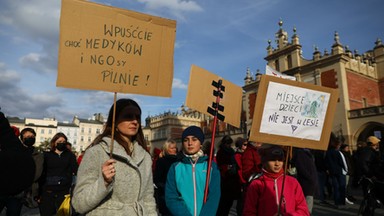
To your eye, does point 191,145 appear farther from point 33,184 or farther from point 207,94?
point 33,184

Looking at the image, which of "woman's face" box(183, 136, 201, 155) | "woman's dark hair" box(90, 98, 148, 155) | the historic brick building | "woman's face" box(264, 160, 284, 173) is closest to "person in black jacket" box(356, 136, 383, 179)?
"woman's face" box(264, 160, 284, 173)

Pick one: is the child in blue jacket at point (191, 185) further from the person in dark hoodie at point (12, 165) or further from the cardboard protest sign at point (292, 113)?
the person in dark hoodie at point (12, 165)

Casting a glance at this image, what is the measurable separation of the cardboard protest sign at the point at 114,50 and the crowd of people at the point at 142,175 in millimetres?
261

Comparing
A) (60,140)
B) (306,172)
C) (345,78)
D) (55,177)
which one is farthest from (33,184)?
(345,78)

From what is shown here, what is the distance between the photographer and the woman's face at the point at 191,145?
3279 millimetres

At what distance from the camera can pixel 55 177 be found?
4.73 m

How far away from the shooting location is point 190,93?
3.54m

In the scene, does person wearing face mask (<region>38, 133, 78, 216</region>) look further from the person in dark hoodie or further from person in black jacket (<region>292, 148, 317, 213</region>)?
person in black jacket (<region>292, 148, 317, 213</region>)

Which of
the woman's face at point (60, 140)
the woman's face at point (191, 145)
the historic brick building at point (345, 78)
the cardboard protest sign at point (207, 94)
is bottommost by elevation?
the woman's face at point (60, 140)

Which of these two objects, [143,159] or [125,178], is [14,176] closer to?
[125,178]

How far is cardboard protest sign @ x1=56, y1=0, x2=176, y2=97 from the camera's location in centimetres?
235

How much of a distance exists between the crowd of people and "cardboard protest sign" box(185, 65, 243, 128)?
1.15ft

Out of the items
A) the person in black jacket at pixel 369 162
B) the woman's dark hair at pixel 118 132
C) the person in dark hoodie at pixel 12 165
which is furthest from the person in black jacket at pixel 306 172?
the person in dark hoodie at pixel 12 165

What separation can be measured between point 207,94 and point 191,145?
0.76m
